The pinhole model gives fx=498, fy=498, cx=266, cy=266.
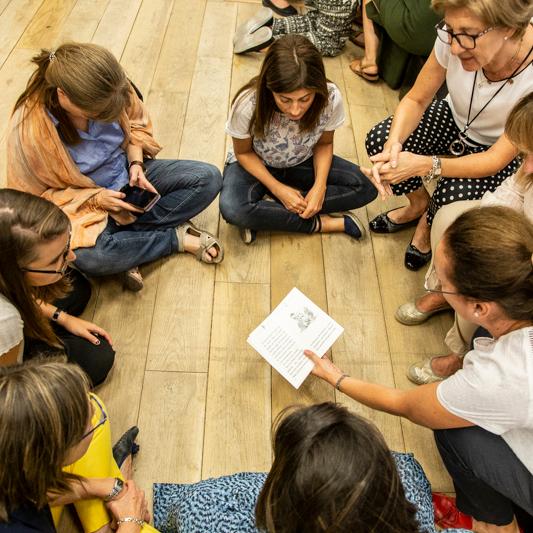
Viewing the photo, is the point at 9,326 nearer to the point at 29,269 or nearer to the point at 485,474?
the point at 29,269

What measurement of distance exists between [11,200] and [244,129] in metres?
0.80

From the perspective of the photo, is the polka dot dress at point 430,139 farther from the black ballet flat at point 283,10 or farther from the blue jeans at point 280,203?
the black ballet flat at point 283,10

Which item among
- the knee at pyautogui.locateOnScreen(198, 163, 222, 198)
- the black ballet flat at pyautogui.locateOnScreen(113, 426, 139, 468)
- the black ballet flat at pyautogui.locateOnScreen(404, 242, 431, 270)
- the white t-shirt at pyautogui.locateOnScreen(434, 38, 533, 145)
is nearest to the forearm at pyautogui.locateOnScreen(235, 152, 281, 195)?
the knee at pyautogui.locateOnScreen(198, 163, 222, 198)

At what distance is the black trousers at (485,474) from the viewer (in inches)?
43.0

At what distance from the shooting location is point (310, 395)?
5.09 ft

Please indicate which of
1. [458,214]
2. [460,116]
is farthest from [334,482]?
[460,116]

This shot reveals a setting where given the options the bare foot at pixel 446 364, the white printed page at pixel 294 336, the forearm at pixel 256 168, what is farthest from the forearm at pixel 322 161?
the bare foot at pixel 446 364

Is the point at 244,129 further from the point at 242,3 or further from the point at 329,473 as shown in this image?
the point at 242,3

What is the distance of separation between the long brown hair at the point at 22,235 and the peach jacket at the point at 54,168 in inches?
13.5

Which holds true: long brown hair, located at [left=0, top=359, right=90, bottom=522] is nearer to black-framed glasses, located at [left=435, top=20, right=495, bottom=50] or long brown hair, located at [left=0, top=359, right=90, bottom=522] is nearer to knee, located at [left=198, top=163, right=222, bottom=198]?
knee, located at [left=198, top=163, right=222, bottom=198]

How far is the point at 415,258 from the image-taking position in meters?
1.86

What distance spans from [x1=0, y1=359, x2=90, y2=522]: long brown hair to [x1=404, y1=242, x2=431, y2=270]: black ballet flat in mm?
1318

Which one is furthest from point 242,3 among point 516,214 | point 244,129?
point 516,214

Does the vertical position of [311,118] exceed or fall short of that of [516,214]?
it falls short
